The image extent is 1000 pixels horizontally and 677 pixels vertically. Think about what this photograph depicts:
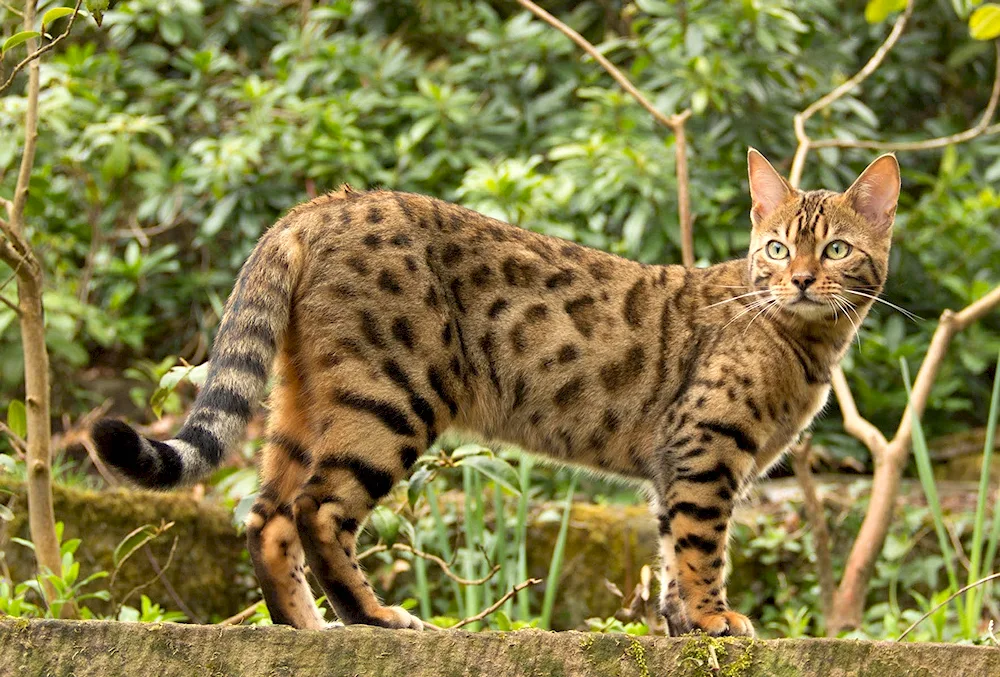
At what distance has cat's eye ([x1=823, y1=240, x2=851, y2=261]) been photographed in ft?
14.4

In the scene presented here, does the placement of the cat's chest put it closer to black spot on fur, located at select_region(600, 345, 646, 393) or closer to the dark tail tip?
black spot on fur, located at select_region(600, 345, 646, 393)

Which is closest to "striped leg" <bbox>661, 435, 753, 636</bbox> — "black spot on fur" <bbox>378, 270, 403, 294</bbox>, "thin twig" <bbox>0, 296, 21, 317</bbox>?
"black spot on fur" <bbox>378, 270, 403, 294</bbox>

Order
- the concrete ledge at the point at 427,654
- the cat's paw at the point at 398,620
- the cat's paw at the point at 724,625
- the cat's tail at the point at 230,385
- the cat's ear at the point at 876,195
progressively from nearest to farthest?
the concrete ledge at the point at 427,654, the cat's tail at the point at 230,385, the cat's paw at the point at 398,620, the cat's paw at the point at 724,625, the cat's ear at the point at 876,195

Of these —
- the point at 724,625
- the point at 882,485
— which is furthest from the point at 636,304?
the point at 882,485

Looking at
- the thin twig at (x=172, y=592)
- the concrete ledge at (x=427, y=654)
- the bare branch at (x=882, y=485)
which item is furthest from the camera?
the thin twig at (x=172, y=592)

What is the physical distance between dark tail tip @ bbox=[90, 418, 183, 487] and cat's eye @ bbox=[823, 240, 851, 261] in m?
2.52

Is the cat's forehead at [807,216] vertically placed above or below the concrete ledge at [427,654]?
above

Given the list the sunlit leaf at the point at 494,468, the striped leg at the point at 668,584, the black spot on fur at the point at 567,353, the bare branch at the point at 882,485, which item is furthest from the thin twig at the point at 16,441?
the bare branch at the point at 882,485

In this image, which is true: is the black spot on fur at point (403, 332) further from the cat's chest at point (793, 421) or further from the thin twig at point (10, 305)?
the cat's chest at point (793, 421)

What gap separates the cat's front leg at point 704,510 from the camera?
3963 mm

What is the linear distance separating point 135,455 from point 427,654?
0.94 meters

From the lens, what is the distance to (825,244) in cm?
438

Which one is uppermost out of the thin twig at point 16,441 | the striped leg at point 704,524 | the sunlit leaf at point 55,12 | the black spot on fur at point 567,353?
the sunlit leaf at point 55,12

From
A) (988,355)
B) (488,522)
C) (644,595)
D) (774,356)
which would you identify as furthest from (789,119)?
(644,595)
